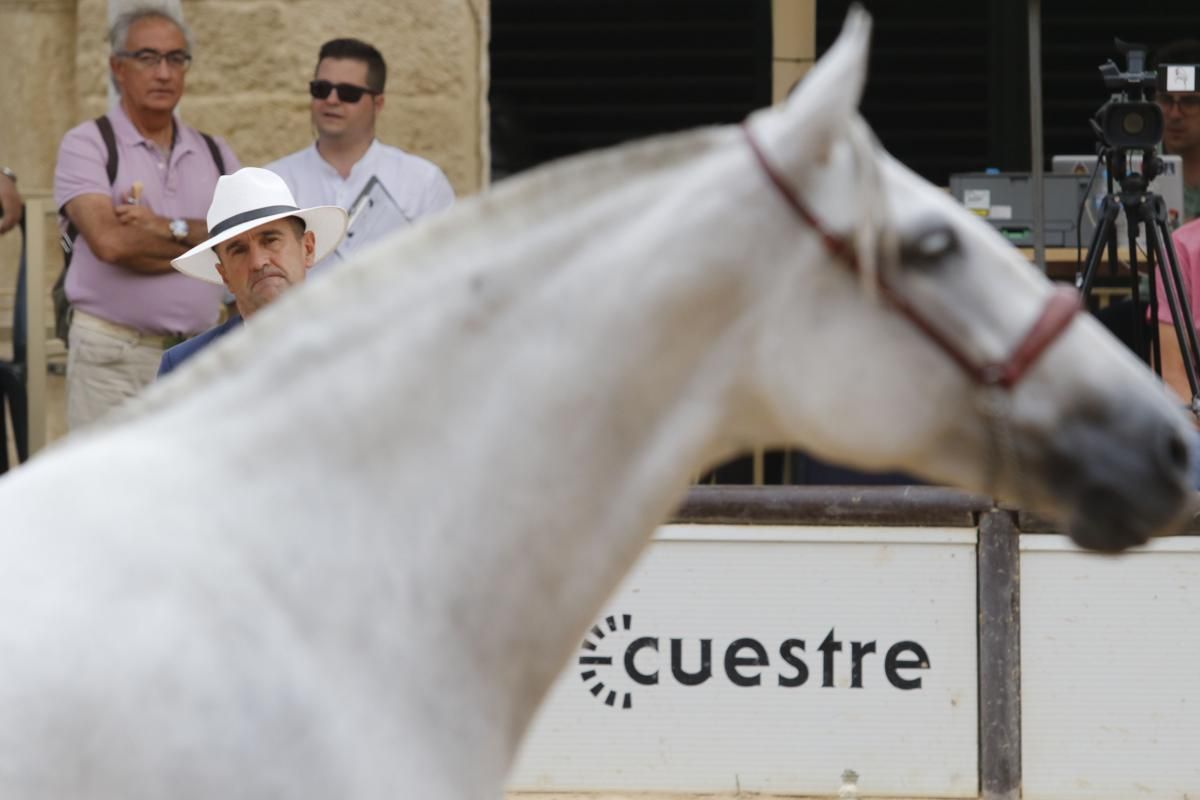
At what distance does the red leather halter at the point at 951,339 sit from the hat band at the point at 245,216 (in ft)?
8.29

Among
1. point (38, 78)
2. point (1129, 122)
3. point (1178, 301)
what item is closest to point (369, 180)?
point (38, 78)

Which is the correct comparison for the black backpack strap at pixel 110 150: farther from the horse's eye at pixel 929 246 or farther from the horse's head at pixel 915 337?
the horse's eye at pixel 929 246

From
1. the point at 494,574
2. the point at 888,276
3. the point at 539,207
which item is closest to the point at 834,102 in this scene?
the point at 888,276

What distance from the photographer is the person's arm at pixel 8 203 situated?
23.3 ft

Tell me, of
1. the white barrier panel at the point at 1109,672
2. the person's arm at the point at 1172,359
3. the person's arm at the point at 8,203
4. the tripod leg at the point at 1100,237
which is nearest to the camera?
the white barrier panel at the point at 1109,672

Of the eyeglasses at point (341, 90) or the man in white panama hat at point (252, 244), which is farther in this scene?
the eyeglasses at point (341, 90)

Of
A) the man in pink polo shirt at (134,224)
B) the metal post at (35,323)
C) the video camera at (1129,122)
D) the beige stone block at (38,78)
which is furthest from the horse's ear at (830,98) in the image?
the beige stone block at (38,78)

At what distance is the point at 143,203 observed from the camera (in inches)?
254

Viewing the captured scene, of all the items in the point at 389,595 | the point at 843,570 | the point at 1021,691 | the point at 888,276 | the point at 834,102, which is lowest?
the point at 1021,691

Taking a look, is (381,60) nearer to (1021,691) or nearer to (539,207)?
(1021,691)

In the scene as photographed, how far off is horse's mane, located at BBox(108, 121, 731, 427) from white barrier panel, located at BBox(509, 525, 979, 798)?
372 centimetres

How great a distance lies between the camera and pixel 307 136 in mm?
7746

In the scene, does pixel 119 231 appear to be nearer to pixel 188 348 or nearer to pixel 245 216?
pixel 188 348

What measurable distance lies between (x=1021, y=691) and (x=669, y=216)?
160 inches
